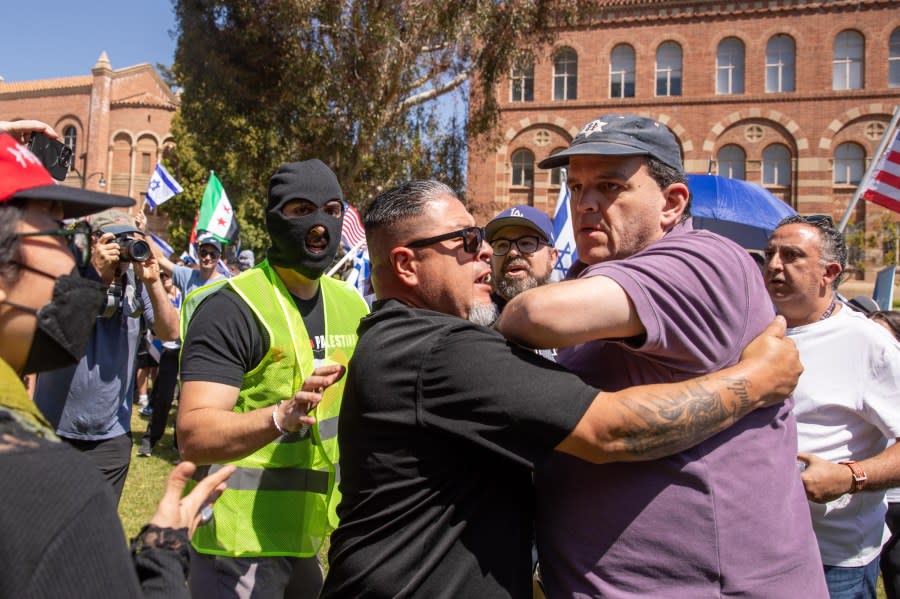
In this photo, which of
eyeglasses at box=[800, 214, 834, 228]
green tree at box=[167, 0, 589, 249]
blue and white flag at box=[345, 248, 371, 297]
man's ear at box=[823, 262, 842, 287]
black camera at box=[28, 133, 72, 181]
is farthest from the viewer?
green tree at box=[167, 0, 589, 249]

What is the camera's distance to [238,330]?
9.18 feet

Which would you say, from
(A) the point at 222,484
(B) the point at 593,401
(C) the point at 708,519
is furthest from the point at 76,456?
Answer: (C) the point at 708,519

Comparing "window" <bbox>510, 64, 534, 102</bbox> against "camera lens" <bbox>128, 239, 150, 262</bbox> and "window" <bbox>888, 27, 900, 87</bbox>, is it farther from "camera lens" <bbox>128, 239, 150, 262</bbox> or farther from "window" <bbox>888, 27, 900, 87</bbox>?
"camera lens" <bbox>128, 239, 150, 262</bbox>

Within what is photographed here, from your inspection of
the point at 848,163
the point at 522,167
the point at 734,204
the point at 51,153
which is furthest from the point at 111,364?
the point at 848,163

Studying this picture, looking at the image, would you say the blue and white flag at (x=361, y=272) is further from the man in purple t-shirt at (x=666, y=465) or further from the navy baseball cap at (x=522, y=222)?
the man in purple t-shirt at (x=666, y=465)

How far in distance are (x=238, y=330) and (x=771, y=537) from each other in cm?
201

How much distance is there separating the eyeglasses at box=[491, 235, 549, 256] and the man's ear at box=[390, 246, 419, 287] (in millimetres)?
2815

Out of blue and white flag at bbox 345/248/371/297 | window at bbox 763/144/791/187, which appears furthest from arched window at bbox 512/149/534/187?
blue and white flag at bbox 345/248/371/297

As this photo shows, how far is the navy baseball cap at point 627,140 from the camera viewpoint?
1.90 m

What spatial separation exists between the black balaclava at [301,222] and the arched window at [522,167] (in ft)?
92.6

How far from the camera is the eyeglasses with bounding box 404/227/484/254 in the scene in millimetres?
2143

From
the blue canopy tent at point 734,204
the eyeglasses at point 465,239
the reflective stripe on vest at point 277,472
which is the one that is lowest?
the reflective stripe on vest at point 277,472

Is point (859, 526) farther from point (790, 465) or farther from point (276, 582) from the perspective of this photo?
point (276, 582)

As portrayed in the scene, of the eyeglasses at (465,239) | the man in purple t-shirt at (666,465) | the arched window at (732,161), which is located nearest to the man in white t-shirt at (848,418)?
the man in purple t-shirt at (666,465)
